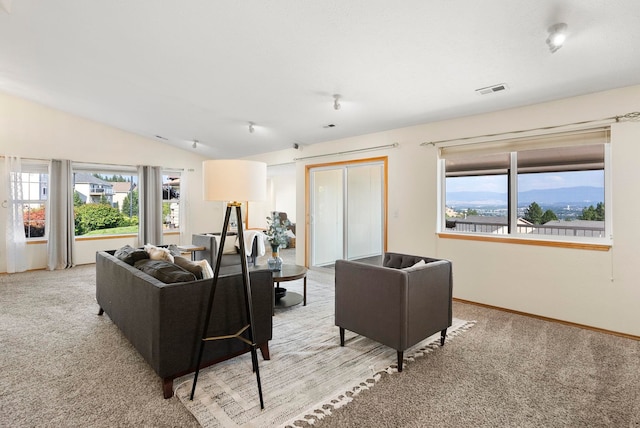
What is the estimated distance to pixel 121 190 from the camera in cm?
704

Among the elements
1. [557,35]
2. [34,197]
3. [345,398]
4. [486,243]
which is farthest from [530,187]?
[34,197]

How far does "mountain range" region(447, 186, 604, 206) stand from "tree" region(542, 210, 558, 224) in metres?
0.10

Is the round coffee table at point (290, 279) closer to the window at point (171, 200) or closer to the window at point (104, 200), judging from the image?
the window at point (171, 200)

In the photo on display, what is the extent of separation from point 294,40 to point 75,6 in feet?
6.45

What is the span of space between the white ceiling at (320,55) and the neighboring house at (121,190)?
234 cm

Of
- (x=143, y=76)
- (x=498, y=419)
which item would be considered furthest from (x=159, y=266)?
(x=143, y=76)

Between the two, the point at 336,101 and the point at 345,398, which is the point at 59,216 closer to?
the point at 336,101

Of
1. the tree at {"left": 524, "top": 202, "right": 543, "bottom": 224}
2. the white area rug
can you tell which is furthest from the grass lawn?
the tree at {"left": 524, "top": 202, "right": 543, "bottom": 224}

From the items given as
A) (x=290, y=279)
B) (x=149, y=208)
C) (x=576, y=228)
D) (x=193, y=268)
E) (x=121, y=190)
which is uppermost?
(x=121, y=190)

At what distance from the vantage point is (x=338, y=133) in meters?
5.27

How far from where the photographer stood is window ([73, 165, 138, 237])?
6.54 meters

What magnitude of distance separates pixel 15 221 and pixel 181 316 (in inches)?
222

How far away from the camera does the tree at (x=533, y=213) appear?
372cm

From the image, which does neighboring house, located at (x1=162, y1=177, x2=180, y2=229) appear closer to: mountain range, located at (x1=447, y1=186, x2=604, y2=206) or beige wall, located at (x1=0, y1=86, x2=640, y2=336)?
beige wall, located at (x1=0, y1=86, x2=640, y2=336)
